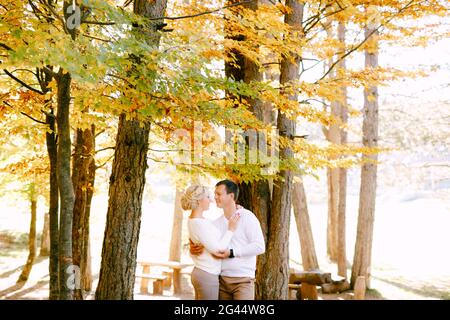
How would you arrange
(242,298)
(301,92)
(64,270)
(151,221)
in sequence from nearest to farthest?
(242,298), (64,270), (301,92), (151,221)

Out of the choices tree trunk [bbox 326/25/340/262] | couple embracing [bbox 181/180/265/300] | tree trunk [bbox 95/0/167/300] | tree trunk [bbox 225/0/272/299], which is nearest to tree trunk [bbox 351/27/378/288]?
tree trunk [bbox 326/25/340/262]

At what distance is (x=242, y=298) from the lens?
4609 millimetres

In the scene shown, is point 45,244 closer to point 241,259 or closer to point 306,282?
point 306,282

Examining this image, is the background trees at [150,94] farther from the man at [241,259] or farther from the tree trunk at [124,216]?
the man at [241,259]

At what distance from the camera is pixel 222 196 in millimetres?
4781

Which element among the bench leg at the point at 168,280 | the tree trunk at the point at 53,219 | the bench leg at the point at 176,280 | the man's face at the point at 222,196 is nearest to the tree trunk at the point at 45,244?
the bench leg at the point at 168,280

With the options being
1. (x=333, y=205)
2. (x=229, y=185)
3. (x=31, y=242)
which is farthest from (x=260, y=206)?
(x=333, y=205)

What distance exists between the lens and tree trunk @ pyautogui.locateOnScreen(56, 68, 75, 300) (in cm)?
544

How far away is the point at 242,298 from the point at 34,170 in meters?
6.24

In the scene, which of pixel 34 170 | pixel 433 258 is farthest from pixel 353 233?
pixel 34 170

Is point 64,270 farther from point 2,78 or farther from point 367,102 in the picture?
point 367,102

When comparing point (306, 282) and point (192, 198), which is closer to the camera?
point (192, 198)

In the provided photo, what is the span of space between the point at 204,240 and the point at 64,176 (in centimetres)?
199

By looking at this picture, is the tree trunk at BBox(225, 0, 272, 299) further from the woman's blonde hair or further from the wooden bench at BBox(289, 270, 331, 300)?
the woman's blonde hair
